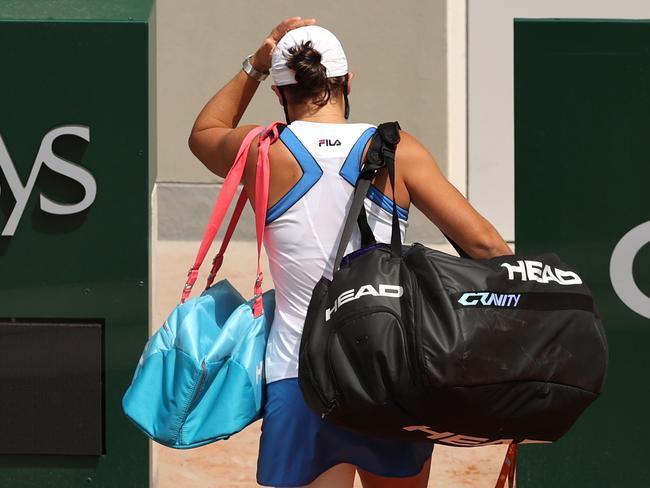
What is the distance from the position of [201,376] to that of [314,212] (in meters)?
0.47

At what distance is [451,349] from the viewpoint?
8.92 ft

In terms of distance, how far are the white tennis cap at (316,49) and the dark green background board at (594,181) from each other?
4.91 feet

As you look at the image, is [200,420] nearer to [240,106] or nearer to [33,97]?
[240,106]

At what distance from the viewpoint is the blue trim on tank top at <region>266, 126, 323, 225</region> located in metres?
3.04

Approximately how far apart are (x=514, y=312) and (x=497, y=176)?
579cm

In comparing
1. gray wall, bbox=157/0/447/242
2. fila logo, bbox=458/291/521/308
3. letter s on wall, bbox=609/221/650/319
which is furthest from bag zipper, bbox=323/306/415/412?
gray wall, bbox=157/0/447/242

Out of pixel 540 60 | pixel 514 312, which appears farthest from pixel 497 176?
pixel 514 312

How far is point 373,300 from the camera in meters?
2.78

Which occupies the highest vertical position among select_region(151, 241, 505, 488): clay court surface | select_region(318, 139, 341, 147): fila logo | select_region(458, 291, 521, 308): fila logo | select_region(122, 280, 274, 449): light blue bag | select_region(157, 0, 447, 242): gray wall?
select_region(157, 0, 447, 242): gray wall

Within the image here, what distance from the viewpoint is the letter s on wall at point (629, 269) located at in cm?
454

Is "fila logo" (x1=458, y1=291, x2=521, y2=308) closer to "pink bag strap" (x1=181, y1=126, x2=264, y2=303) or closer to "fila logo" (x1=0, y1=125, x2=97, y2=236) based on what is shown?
"pink bag strap" (x1=181, y1=126, x2=264, y2=303)

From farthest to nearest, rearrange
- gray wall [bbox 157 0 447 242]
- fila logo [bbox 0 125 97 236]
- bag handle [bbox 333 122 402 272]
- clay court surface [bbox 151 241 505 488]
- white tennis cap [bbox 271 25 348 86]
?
gray wall [bbox 157 0 447 242]
clay court surface [bbox 151 241 505 488]
fila logo [bbox 0 125 97 236]
white tennis cap [bbox 271 25 348 86]
bag handle [bbox 333 122 402 272]

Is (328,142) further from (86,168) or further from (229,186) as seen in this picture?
(86,168)

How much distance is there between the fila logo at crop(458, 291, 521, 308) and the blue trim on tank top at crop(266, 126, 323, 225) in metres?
0.49
